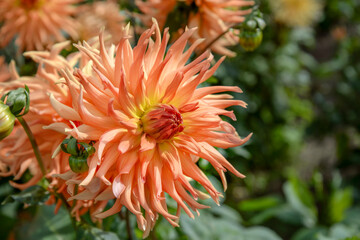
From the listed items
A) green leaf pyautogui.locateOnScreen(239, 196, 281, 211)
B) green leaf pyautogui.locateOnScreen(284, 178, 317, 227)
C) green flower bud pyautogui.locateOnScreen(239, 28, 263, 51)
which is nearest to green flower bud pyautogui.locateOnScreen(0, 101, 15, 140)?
green flower bud pyautogui.locateOnScreen(239, 28, 263, 51)

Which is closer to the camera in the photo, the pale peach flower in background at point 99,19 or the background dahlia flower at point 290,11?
the pale peach flower in background at point 99,19

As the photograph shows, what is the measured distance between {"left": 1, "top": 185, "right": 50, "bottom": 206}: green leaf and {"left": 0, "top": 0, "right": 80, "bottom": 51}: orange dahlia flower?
29.7 inches

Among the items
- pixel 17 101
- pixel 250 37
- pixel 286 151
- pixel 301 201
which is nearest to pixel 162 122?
pixel 17 101

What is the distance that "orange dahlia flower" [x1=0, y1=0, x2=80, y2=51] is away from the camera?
1.51 m

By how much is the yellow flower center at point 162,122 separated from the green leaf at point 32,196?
305 millimetres

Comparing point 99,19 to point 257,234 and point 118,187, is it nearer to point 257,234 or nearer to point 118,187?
point 257,234

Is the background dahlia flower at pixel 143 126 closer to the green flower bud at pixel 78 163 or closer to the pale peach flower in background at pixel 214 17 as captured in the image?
the green flower bud at pixel 78 163

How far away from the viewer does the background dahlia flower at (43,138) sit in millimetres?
869

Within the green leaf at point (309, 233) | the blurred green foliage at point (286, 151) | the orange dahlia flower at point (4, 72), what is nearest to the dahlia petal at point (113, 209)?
the blurred green foliage at point (286, 151)

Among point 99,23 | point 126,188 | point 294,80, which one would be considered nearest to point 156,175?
point 126,188

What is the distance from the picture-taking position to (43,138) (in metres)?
0.90

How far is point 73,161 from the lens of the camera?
73cm

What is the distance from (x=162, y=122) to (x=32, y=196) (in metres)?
0.37

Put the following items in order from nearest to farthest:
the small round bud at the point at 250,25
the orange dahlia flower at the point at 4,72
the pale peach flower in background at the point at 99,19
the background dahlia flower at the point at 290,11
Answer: the small round bud at the point at 250,25, the orange dahlia flower at the point at 4,72, the pale peach flower in background at the point at 99,19, the background dahlia flower at the point at 290,11
